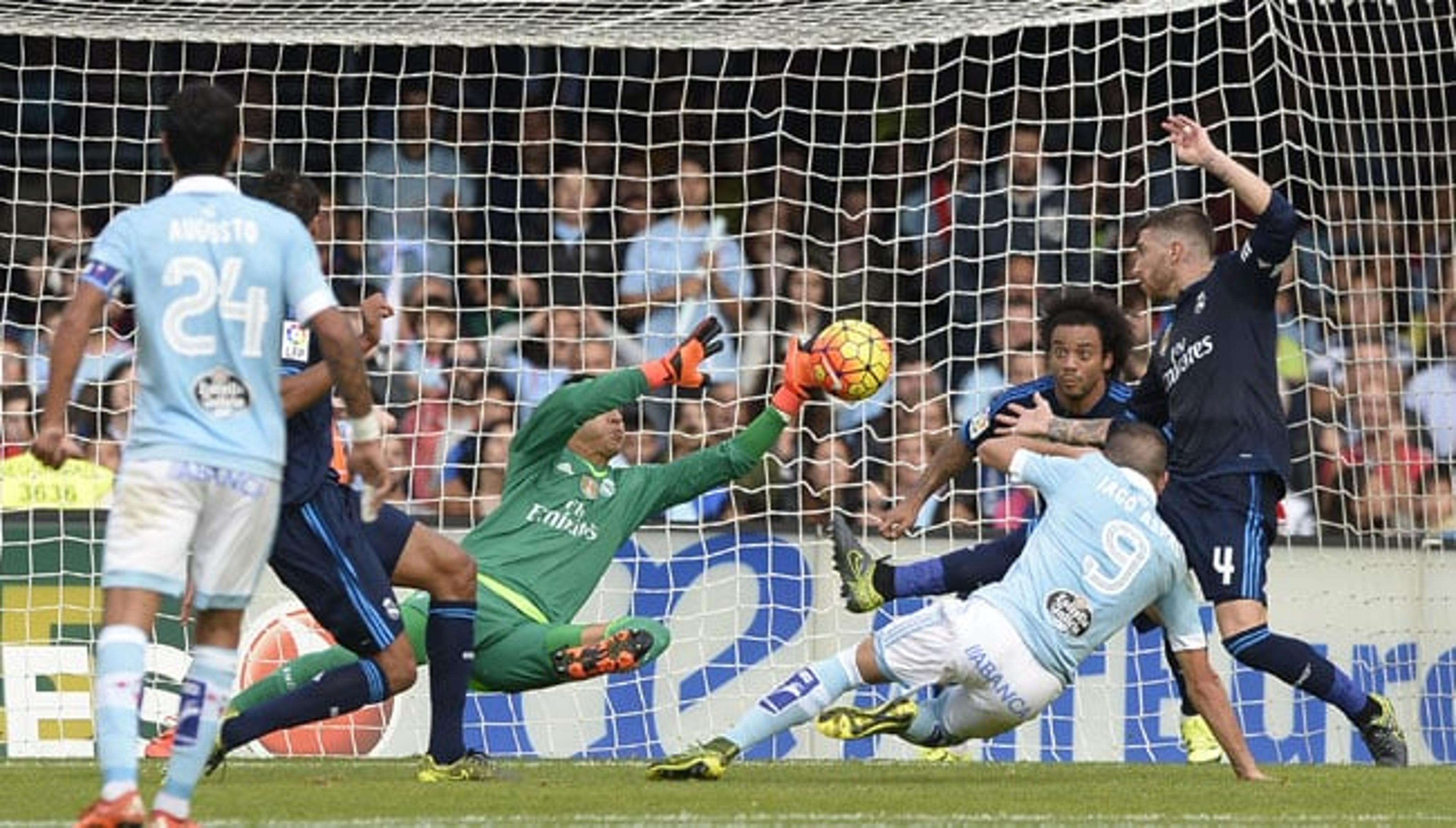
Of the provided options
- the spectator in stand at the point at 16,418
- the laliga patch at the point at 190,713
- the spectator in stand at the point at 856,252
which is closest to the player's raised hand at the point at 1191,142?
the laliga patch at the point at 190,713

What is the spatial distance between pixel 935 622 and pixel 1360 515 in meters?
5.47

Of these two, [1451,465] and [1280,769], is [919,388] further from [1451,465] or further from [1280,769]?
[1280,769]

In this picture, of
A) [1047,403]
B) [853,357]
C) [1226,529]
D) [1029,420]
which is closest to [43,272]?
[853,357]

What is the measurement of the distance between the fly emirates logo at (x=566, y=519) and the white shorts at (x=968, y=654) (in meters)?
1.94

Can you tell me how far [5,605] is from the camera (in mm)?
11758

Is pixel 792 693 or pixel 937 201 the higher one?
pixel 937 201

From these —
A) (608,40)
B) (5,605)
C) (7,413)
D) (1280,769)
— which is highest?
(608,40)

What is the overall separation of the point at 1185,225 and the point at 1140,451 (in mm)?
1394

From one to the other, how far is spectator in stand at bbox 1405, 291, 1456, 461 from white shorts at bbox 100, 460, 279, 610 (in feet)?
27.6

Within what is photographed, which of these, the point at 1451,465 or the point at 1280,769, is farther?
the point at 1451,465

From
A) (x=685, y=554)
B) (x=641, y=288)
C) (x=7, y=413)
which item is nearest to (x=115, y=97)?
(x=7, y=413)

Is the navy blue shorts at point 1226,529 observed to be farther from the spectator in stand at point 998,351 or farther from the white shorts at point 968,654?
the spectator in stand at point 998,351

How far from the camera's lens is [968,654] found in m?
8.50

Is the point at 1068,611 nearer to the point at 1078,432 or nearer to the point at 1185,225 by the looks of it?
the point at 1078,432
